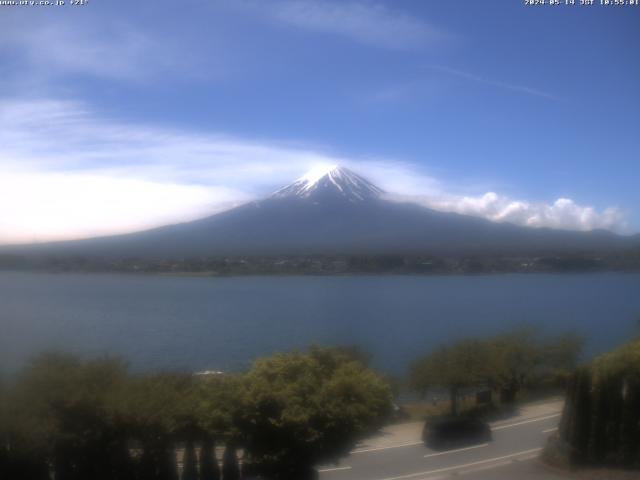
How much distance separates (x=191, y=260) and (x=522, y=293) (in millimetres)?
21705

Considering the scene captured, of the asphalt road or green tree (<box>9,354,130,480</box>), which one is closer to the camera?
green tree (<box>9,354,130,480</box>)

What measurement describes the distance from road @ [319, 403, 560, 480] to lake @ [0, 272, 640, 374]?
264cm

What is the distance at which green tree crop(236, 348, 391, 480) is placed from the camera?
307 inches

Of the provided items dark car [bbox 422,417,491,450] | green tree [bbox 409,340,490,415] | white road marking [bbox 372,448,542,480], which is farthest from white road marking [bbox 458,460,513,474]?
green tree [bbox 409,340,490,415]

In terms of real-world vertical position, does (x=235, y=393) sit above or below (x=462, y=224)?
below

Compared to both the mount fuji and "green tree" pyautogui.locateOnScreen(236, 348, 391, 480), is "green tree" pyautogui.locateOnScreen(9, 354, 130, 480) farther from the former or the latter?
the mount fuji

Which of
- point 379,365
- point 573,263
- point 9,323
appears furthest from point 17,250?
point 573,263

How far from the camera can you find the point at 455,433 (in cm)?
1110

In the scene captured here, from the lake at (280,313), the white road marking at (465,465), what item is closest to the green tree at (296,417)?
the white road marking at (465,465)

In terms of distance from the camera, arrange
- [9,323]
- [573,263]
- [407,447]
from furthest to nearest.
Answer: [573,263] → [9,323] → [407,447]

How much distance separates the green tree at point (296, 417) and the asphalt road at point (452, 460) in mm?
1247

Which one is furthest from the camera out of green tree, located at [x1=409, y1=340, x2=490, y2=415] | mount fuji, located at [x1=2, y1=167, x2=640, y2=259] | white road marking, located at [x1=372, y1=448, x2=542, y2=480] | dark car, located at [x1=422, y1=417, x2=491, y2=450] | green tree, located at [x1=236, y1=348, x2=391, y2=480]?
mount fuji, located at [x1=2, y1=167, x2=640, y2=259]

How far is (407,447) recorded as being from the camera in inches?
429

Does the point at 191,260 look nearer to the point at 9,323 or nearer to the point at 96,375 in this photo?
the point at 9,323
